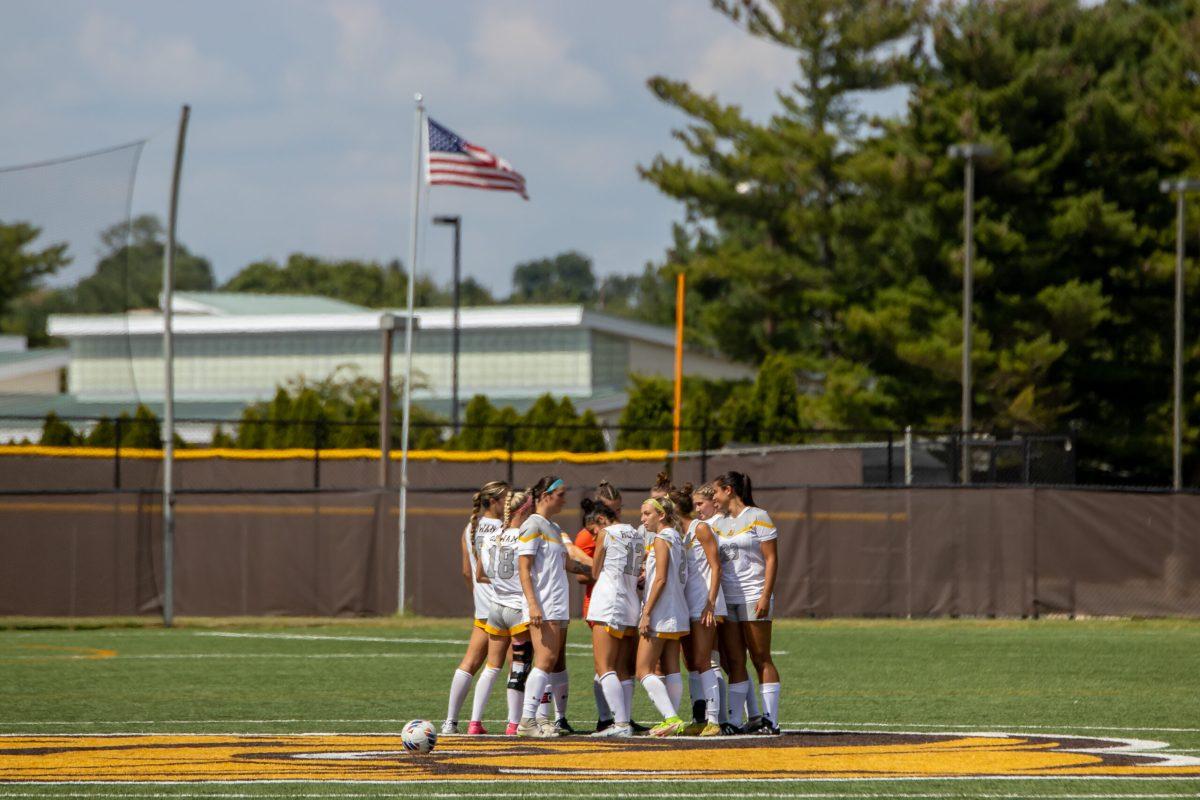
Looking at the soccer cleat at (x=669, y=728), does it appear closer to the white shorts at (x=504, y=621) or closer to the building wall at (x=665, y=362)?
the white shorts at (x=504, y=621)

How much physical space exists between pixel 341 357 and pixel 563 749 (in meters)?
45.1

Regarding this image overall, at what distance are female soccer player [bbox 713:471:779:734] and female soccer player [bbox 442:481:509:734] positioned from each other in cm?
162

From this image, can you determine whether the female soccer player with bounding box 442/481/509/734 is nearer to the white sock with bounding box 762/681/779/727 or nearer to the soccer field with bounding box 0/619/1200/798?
the soccer field with bounding box 0/619/1200/798

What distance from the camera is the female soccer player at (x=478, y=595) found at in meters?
12.3

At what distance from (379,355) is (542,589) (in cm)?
4333

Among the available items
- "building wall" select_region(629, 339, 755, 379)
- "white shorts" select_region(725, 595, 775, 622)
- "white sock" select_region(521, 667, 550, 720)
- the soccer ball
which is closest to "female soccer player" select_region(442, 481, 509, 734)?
"white sock" select_region(521, 667, 550, 720)

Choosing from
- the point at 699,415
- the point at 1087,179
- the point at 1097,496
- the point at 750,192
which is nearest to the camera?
the point at 1097,496

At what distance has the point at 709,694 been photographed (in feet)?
39.1

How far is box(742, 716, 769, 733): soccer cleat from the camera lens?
11.9 m

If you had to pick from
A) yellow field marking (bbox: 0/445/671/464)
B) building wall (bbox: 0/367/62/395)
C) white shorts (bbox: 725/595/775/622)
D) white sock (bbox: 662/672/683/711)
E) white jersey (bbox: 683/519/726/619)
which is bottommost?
white sock (bbox: 662/672/683/711)

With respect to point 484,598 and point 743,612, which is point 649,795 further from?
point 484,598

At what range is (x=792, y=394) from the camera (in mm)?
41469

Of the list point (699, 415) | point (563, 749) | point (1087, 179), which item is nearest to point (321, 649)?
point (563, 749)

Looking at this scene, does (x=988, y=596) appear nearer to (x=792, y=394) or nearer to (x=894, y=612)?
(x=894, y=612)
